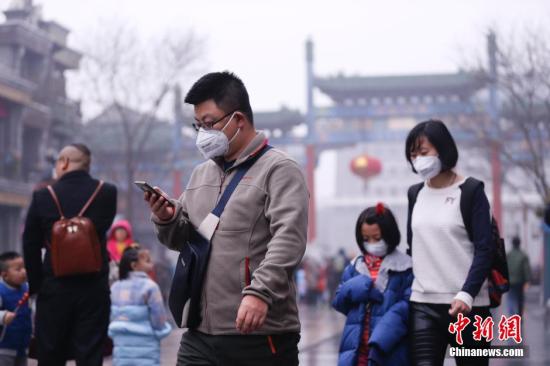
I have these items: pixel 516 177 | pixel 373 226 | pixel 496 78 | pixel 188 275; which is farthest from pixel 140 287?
pixel 516 177

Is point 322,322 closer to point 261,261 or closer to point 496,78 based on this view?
point 496,78

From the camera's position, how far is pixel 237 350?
3840 millimetres

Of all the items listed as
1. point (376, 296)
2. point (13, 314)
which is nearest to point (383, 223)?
point (376, 296)

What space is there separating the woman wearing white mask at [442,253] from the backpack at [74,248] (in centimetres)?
189

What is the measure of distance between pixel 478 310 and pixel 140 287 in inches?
131

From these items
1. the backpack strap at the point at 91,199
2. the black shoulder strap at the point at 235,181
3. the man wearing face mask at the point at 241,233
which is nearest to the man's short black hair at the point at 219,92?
the man wearing face mask at the point at 241,233

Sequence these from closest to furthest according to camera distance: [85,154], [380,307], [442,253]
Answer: [442,253], [380,307], [85,154]

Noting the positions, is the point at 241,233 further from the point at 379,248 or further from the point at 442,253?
the point at 379,248

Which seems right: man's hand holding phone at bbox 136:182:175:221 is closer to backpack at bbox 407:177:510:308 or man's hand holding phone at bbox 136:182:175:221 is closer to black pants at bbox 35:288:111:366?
backpack at bbox 407:177:510:308

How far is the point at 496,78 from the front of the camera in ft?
83.3

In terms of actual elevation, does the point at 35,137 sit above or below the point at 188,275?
above

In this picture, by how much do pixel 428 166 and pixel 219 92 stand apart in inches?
59.5

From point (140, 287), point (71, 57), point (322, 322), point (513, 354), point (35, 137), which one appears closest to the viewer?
point (513, 354)

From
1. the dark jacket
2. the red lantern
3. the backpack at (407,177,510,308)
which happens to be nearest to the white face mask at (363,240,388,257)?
the backpack at (407,177,510,308)
